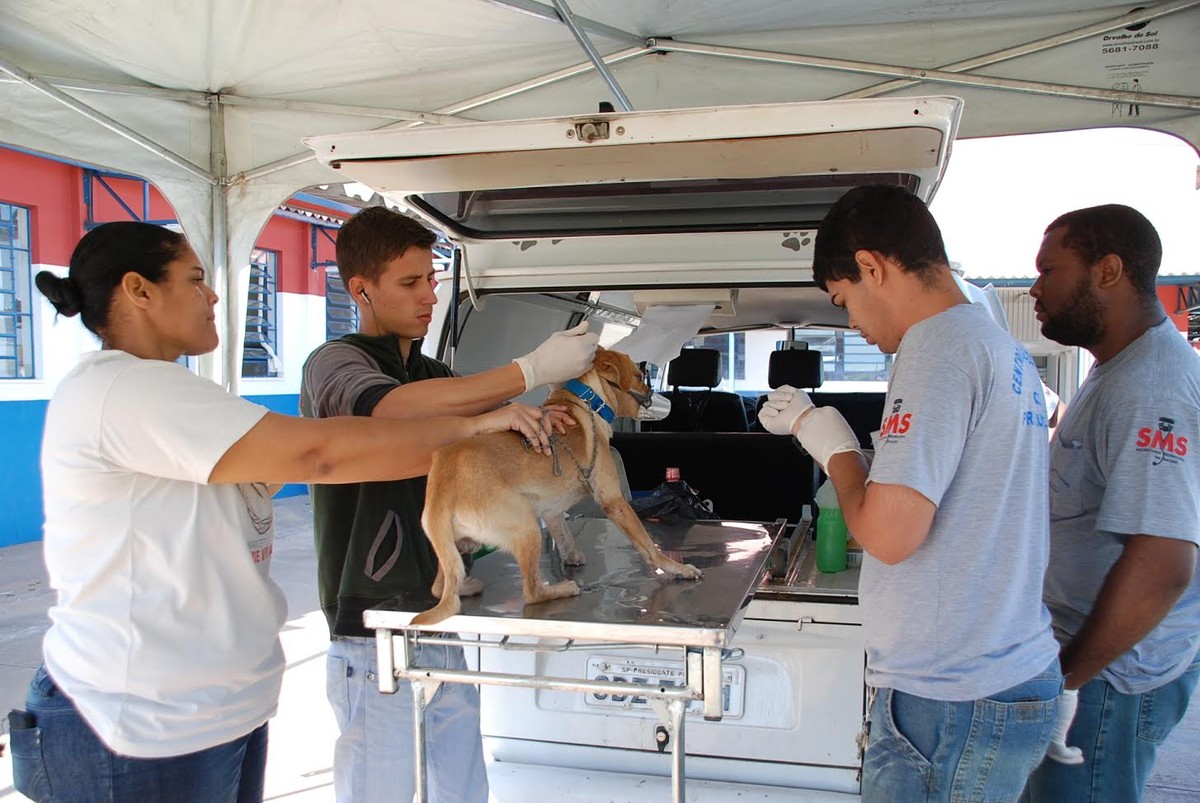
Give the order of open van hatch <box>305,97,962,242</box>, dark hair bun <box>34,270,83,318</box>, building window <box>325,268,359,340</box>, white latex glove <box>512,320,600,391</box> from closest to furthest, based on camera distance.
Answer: dark hair bun <box>34,270,83,318</box> < open van hatch <box>305,97,962,242</box> < white latex glove <box>512,320,600,391</box> < building window <box>325,268,359,340</box>

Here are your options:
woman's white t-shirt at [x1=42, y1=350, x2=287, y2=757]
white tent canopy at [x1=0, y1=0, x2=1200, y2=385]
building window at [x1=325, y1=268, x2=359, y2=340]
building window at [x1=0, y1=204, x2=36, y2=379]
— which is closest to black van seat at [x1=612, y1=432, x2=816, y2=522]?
white tent canopy at [x1=0, y1=0, x2=1200, y2=385]

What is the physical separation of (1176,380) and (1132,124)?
3.45 metres

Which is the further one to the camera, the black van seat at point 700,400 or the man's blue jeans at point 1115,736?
the black van seat at point 700,400

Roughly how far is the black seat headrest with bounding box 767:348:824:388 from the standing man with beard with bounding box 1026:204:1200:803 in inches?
173

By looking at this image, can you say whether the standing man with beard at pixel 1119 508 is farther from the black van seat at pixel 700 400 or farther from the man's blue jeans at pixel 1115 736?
the black van seat at pixel 700 400

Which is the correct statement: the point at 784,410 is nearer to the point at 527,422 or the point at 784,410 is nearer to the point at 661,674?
the point at 527,422

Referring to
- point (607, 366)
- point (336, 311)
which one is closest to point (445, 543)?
point (607, 366)

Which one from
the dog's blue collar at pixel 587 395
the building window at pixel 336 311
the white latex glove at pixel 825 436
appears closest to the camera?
the white latex glove at pixel 825 436

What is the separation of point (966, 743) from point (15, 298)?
1145 cm

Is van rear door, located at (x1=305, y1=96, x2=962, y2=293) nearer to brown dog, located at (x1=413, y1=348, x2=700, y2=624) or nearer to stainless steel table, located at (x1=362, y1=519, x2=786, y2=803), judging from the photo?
→ brown dog, located at (x1=413, y1=348, x2=700, y2=624)

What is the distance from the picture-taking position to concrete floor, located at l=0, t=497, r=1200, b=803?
13.9ft

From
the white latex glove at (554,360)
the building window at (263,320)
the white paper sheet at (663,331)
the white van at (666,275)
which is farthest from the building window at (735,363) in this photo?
the white latex glove at (554,360)

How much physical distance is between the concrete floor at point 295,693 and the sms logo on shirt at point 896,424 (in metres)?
2.15

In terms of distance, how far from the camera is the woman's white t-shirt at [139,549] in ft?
5.41
